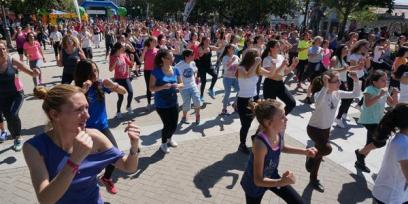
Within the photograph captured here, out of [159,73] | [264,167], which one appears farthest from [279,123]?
[159,73]

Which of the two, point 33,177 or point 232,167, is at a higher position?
point 33,177

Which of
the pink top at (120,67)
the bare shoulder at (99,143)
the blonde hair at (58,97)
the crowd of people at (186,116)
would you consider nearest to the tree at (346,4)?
the crowd of people at (186,116)

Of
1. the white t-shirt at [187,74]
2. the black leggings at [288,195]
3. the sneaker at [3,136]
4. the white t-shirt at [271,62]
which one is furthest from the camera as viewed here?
the white t-shirt at [187,74]

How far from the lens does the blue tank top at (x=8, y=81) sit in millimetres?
5859

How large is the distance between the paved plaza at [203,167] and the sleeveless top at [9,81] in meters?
1.06

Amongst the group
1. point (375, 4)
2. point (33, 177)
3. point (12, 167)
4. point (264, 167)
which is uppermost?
point (375, 4)

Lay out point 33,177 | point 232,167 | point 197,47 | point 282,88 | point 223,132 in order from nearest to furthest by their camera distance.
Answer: point 33,177
point 232,167
point 282,88
point 223,132
point 197,47

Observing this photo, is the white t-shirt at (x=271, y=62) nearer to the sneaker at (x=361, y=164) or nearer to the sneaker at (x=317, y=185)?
the sneaker at (x=361, y=164)

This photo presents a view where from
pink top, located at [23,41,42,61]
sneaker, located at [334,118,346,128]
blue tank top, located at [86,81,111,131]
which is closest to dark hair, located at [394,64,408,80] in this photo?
sneaker, located at [334,118,346,128]

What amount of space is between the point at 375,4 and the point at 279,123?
32740 mm

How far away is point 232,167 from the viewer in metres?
5.80

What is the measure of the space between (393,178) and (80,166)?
2.82m

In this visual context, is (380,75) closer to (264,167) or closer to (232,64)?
(264,167)

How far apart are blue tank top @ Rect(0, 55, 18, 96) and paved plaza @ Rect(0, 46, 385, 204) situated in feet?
3.47
